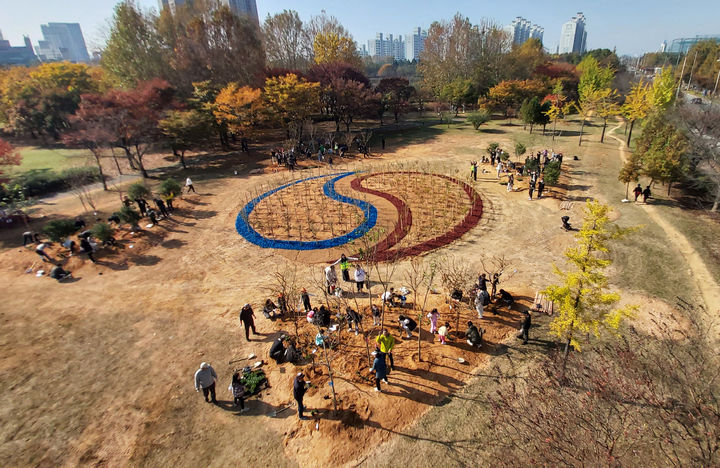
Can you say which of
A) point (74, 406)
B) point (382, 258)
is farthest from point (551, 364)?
point (74, 406)

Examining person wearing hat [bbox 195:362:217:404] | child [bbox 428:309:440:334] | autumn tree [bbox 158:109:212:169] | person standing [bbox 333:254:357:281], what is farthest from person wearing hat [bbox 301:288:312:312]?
autumn tree [bbox 158:109:212:169]

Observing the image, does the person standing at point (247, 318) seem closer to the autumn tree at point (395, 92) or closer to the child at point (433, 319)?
the child at point (433, 319)

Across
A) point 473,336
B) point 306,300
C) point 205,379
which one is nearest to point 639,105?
point 473,336

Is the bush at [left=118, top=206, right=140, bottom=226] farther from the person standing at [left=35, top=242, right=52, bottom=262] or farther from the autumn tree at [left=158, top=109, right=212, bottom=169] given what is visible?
the autumn tree at [left=158, top=109, right=212, bottom=169]

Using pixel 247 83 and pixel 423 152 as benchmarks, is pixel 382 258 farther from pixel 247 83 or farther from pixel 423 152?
pixel 247 83

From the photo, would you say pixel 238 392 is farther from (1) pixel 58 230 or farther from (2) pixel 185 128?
(2) pixel 185 128
